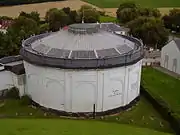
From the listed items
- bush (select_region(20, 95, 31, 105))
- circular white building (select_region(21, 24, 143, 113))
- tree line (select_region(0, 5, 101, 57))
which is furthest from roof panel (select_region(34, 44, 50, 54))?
tree line (select_region(0, 5, 101, 57))

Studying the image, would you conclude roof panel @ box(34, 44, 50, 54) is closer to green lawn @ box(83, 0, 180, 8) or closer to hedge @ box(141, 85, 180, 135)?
hedge @ box(141, 85, 180, 135)

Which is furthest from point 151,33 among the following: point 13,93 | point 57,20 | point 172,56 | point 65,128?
point 65,128

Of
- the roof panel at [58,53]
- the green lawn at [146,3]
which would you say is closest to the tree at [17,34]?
the roof panel at [58,53]

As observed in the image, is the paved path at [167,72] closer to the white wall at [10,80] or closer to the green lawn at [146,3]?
the white wall at [10,80]

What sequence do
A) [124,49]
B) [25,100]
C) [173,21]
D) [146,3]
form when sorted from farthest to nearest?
1. [146,3]
2. [173,21]
3. [25,100]
4. [124,49]

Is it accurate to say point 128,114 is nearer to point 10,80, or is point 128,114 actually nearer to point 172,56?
point 10,80

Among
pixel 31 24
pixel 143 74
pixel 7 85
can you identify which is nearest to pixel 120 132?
pixel 7 85

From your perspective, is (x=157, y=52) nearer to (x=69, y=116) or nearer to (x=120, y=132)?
(x=69, y=116)
